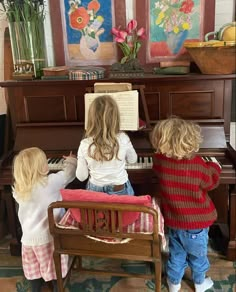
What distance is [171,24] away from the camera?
2402 millimetres

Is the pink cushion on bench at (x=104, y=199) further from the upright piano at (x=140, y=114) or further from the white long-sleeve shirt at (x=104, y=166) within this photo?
the upright piano at (x=140, y=114)

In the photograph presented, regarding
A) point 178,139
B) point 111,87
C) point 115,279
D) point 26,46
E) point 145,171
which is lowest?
point 115,279

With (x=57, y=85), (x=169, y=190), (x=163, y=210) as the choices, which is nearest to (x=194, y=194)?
(x=169, y=190)

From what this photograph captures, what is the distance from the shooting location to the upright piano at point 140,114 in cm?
214

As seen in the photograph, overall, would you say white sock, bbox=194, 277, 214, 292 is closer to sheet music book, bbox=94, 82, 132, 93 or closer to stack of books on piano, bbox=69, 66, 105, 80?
sheet music book, bbox=94, 82, 132, 93

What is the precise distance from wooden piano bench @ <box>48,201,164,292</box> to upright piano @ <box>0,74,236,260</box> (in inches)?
18.6

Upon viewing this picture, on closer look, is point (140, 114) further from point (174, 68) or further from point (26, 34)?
point (26, 34)

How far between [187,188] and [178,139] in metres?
0.25

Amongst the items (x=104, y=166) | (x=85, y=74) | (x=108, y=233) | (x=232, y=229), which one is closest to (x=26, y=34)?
(x=85, y=74)

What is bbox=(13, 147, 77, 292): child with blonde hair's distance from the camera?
1670 mm

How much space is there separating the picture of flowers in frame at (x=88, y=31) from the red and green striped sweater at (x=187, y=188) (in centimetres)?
107

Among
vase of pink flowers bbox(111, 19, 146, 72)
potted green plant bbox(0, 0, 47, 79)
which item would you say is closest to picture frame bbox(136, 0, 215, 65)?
vase of pink flowers bbox(111, 19, 146, 72)

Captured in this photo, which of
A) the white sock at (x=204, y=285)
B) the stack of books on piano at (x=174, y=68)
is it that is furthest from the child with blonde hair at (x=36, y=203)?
the stack of books on piano at (x=174, y=68)

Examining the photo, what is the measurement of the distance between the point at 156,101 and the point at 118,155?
2.00ft
